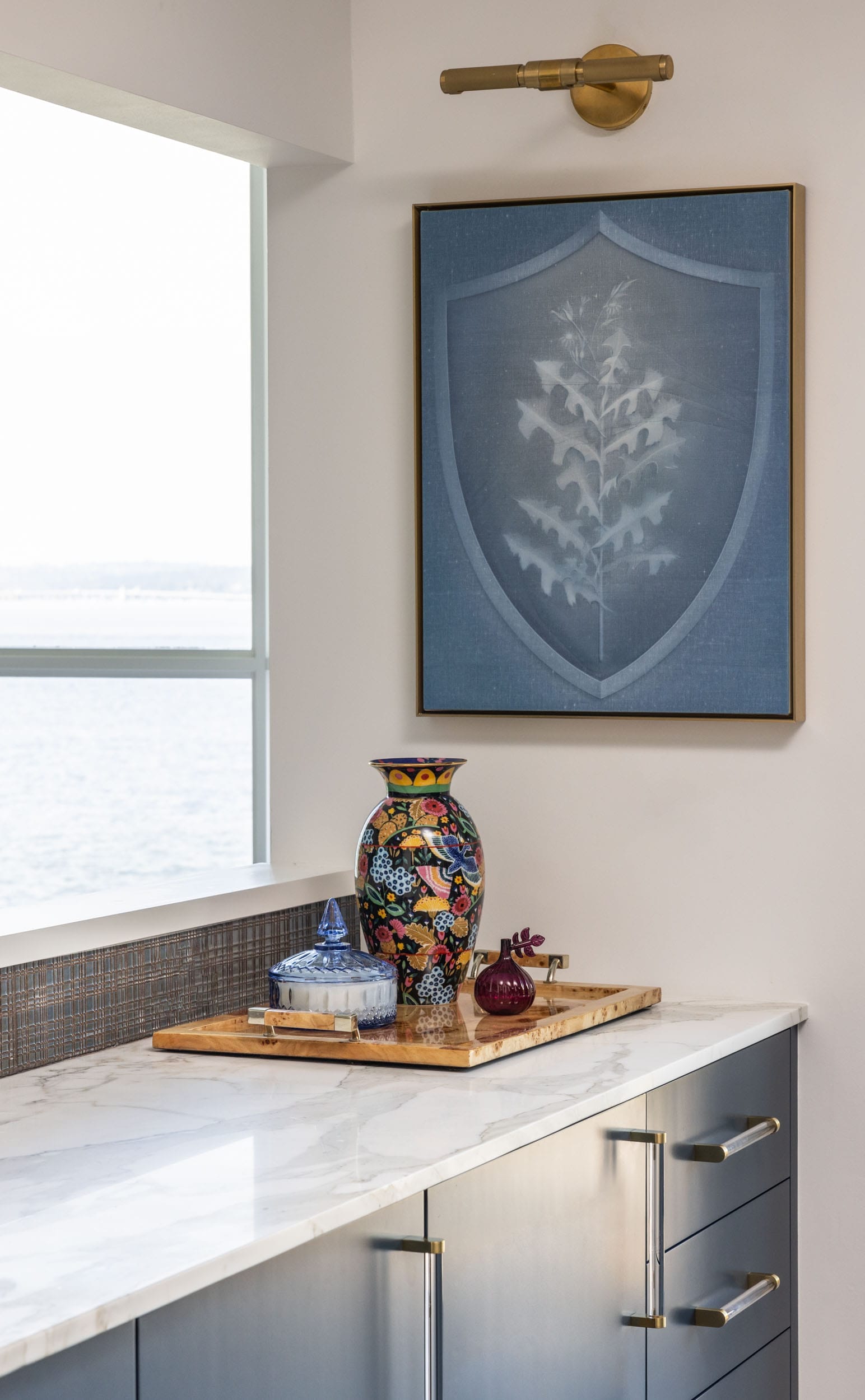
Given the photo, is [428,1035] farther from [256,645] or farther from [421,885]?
[256,645]

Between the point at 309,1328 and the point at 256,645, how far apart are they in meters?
1.50

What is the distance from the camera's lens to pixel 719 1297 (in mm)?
2107

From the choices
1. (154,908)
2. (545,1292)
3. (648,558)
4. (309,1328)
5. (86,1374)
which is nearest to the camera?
(86,1374)

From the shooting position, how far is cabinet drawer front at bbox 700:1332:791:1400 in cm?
213

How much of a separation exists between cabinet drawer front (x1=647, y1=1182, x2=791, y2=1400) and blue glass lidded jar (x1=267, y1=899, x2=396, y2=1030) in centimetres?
46

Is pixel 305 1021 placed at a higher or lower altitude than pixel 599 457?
lower

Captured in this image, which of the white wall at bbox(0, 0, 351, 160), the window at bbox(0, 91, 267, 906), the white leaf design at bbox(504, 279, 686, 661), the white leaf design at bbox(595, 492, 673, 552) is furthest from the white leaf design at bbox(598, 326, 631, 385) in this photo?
the window at bbox(0, 91, 267, 906)

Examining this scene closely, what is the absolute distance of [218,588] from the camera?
266 inches

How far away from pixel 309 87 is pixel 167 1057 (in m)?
1.44

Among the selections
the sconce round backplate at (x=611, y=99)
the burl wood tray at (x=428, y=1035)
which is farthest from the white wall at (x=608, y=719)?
the burl wood tray at (x=428, y=1035)

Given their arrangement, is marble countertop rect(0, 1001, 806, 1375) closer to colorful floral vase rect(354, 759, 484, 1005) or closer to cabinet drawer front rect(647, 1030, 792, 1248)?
cabinet drawer front rect(647, 1030, 792, 1248)

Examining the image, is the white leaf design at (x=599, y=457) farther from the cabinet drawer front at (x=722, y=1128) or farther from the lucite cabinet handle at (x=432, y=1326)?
the lucite cabinet handle at (x=432, y=1326)

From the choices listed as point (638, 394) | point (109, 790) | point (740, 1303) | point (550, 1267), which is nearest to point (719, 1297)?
point (740, 1303)

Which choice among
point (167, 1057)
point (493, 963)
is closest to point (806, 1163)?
point (493, 963)
